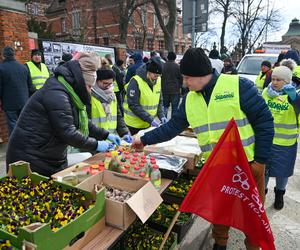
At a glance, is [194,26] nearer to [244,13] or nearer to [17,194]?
[17,194]

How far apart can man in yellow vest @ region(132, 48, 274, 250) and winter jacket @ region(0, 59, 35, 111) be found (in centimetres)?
427

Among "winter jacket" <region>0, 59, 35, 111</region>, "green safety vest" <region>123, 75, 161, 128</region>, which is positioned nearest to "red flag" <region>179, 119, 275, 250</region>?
"green safety vest" <region>123, 75, 161, 128</region>

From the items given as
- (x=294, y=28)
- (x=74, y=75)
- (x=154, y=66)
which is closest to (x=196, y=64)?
(x=74, y=75)

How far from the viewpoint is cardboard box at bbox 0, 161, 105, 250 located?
45.4 inches

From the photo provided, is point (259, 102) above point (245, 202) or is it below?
above

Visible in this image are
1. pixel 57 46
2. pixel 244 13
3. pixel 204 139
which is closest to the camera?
pixel 204 139

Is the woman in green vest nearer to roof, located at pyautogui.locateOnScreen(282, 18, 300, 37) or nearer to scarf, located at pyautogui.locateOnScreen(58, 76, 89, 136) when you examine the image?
scarf, located at pyautogui.locateOnScreen(58, 76, 89, 136)

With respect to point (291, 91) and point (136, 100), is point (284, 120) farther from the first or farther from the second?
point (136, 100)

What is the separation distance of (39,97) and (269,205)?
3256mm

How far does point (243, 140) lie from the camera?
215 cm

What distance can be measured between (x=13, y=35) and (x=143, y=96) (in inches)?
149

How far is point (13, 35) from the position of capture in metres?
5.84

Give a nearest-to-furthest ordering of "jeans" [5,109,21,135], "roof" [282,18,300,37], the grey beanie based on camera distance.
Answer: the grey beanie
"jeans" [5,109,21,135]
"roof" [282,18,300,37]

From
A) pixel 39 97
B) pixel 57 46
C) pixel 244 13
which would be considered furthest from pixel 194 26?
pixel 244 13
